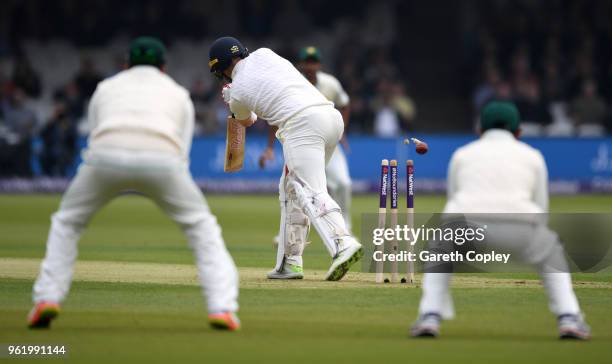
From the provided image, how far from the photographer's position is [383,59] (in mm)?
29391

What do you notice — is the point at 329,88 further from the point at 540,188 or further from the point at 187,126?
the point at 540,188

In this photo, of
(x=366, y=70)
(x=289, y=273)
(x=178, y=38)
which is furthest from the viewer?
(x=178, y=38)

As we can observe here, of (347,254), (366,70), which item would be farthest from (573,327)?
(366,70)

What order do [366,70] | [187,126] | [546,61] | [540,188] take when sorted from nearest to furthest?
[540,188]
[187,126]
[546,61]
[366,70]

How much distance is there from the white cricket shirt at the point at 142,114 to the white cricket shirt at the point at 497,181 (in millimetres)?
1723

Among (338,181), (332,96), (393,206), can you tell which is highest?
(332,96)

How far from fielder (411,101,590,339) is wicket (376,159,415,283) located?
8.33 ft

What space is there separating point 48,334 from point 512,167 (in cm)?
299

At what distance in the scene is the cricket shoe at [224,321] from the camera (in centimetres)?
753

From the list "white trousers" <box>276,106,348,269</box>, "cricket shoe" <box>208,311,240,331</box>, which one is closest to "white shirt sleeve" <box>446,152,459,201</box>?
"cricket shoe" <box>208,311,240,331</box>

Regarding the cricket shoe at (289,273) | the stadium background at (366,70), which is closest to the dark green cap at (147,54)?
the cricket shoe at (289,273)

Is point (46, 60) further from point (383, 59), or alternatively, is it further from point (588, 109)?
point (588, 109)

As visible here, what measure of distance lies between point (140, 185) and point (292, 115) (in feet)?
10.1

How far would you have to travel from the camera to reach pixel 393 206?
403 inches
